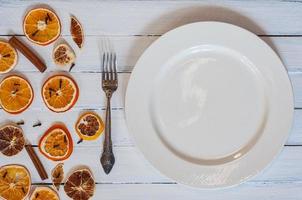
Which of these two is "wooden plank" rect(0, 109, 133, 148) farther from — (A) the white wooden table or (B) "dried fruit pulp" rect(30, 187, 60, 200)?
(B) "dried fruit pulp" rect(30, 187, 60, 200)

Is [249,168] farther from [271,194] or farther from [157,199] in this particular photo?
[157,199]

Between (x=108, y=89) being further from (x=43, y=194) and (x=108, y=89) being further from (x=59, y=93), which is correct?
(x=43, y=194)

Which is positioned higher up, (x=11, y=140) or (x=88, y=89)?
(x=88, y=89)

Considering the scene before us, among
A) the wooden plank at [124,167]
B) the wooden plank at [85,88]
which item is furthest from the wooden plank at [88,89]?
the wooden plank at [124,167]

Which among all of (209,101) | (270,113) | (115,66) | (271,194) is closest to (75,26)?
(115,66)

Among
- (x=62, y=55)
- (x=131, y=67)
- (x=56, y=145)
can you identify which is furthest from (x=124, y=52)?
(x=56, y=145)
